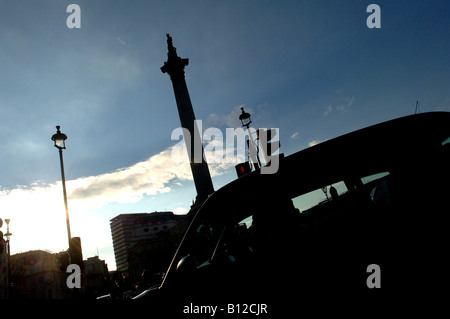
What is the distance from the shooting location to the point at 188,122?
23.8 metres

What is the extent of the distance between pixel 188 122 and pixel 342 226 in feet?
75.1

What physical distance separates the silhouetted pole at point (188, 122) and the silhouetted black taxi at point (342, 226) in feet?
61.7

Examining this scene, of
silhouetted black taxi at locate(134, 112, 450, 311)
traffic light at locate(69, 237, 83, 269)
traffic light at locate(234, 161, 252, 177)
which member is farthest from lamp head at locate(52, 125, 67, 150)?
silhouetted black taxi at locate(134, 112, 450, 311)

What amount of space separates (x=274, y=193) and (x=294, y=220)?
11.1 inches

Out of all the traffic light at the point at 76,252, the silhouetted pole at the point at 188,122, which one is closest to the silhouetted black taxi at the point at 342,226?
the traffic light at the point at 76,252

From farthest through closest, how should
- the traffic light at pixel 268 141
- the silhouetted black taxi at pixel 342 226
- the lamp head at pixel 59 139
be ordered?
the lamp head at pixel 59 139
the traffic light at pixel 268 141
the silhouetted black taxi at pixel 342 226

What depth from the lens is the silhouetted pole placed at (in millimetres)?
21891

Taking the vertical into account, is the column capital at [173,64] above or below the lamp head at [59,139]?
above

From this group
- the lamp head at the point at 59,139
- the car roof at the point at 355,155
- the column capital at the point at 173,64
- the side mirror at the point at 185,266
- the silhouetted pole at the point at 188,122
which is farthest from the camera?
the column capital at the point at 173,64

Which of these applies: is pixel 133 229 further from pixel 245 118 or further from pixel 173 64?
pixel 245 118

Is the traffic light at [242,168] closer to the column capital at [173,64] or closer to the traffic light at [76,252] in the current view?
the traffic light at [76,252]

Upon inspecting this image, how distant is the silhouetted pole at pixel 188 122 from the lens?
21891 mm
